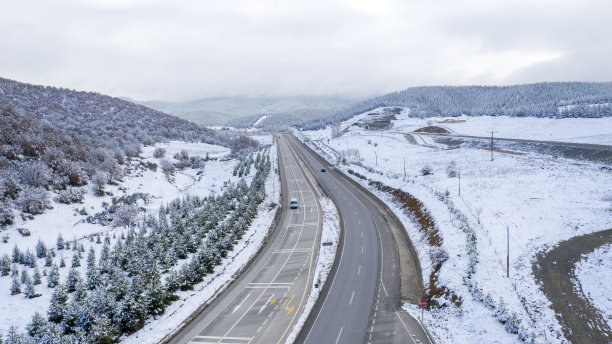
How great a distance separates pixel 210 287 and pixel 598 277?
3379cm

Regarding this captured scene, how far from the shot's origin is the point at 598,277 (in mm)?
29516

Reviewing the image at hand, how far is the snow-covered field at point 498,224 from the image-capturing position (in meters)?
26.1

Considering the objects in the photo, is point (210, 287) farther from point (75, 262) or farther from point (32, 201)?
point (32, 201)

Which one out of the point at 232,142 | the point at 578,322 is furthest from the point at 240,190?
the point at 232,142

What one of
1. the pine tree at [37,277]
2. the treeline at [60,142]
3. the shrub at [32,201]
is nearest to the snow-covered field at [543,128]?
the treeline at [60,142]

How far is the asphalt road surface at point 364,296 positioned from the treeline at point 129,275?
12803 millimetres

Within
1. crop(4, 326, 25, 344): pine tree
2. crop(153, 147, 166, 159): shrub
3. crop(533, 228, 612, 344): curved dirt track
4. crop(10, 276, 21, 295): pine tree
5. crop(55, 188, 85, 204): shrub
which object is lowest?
crop(533, 228, 612, 344): curved dirt track

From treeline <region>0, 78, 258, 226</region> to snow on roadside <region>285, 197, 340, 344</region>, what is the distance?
41727mm

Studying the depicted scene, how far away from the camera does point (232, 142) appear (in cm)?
16225

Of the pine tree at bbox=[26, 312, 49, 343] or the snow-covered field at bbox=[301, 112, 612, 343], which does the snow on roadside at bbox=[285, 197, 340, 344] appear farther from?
the pine tree at bbox=[26, 312, 49, 343]

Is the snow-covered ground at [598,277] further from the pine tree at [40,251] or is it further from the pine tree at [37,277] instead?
the pine tree at [40,251]

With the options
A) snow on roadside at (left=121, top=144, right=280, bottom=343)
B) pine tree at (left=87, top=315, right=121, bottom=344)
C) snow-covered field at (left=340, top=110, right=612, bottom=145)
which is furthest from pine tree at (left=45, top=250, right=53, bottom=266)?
snow-covered field at (left=340, top=110, right=612, bottom=145)

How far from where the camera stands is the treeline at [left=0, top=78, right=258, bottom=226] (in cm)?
5584

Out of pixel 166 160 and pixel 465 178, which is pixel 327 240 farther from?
pixel 166 160
